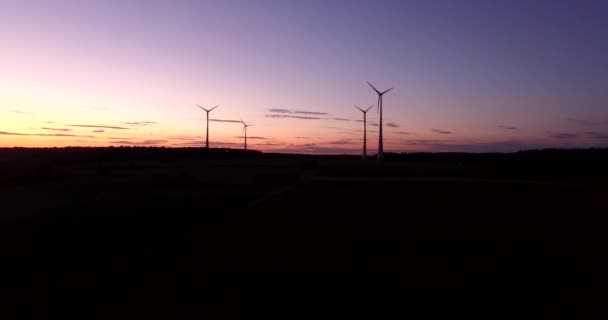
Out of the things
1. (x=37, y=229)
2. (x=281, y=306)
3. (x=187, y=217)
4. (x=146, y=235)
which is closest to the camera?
(x=281, y=306)

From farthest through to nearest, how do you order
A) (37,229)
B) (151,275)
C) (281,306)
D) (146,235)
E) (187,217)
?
(187,217) < (37,229) < (146,235) < (151,275) < (281,306)

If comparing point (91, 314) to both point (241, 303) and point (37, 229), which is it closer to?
point (241, 303)

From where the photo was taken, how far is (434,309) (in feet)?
26.5

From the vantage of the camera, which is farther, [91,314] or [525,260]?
[525,260]

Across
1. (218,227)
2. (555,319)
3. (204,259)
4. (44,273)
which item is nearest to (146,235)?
(218,227)

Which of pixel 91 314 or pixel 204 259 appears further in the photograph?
pixel 204 259

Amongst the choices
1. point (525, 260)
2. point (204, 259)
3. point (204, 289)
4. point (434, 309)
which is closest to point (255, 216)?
point (204, 259)

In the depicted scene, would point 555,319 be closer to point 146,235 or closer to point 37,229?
point 146,235

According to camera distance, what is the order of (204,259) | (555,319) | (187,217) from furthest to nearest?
(187,217) < (204,259) < (555,319)

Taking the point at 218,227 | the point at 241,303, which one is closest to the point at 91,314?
the point at 241,303

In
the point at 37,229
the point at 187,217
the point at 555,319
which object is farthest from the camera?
the point at 187,217

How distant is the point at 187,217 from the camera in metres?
20.3

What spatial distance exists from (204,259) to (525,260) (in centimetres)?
552

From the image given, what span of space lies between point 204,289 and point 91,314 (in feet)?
6.00
